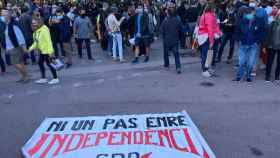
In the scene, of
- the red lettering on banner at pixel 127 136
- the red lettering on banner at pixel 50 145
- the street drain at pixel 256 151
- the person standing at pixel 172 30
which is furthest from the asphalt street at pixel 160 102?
the red lettering on banner at pixel 127 136

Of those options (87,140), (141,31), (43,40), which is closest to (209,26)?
(141,31)

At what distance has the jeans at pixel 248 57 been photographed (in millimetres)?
8688

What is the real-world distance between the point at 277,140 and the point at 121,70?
5.84 metres

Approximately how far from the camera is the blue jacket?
27.5 feet

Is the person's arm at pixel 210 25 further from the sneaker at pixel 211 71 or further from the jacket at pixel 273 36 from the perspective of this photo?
the jacket at pixel 273 36

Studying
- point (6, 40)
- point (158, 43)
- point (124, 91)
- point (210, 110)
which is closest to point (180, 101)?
point (210, 110)

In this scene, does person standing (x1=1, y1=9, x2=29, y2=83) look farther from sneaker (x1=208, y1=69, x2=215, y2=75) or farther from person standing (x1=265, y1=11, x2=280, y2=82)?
person standing (x1=265, y1=11, x2=280, y2=82)

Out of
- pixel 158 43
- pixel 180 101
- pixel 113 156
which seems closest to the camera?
pixel 113 156

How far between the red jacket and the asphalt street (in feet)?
3.67

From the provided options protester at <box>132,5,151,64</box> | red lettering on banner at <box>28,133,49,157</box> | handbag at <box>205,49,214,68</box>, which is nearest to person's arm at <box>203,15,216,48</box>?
handbag at <box>205,49,214,68</box>

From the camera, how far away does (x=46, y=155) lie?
4.89 metres

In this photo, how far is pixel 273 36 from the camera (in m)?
8.59

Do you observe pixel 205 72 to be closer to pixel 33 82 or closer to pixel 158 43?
pixel 33 82

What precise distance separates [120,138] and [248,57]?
4833 millimetres
